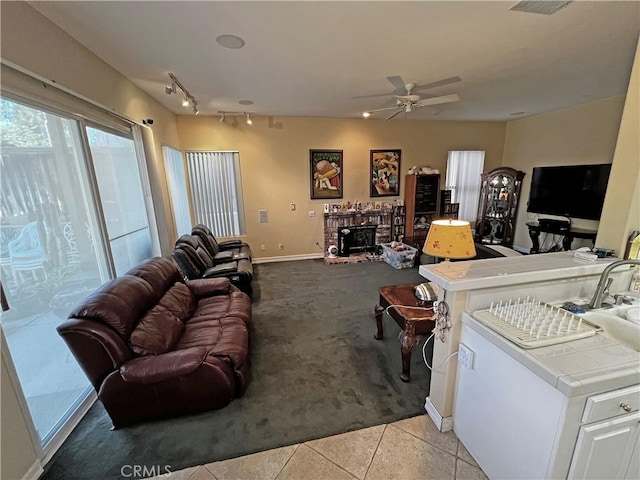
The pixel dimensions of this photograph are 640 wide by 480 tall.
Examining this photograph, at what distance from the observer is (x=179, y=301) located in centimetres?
254

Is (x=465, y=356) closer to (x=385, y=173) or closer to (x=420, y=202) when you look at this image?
(x=420, y=202)

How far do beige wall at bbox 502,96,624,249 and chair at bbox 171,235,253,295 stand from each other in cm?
575

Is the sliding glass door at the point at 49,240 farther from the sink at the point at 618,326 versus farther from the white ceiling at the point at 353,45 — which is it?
the sink at the point at 618,326

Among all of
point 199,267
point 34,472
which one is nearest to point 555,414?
point 34,472

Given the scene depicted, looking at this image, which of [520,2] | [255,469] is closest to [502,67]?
[520,2]

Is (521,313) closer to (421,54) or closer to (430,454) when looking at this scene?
(430,454)

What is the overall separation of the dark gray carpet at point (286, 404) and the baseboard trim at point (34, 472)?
4cm

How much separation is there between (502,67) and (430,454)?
3.65m

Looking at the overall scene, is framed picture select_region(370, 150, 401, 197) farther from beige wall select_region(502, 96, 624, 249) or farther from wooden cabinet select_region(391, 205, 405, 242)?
beige wall select_region(502, 96, 624, 249)

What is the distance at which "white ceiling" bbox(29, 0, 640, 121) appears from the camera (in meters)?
1.87

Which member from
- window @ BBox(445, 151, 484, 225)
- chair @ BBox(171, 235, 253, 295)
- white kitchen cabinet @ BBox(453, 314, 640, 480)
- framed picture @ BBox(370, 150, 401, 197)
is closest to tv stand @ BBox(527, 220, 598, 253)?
window @ BBox(445, 151, 484, 225)

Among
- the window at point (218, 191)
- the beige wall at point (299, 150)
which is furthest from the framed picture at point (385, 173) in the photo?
the window at point (218, 191)

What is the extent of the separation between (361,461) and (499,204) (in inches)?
240

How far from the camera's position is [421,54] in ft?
8.39
